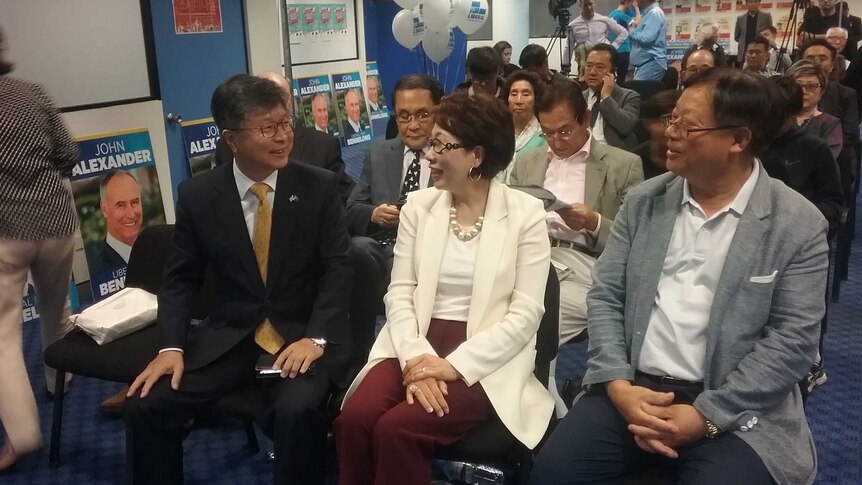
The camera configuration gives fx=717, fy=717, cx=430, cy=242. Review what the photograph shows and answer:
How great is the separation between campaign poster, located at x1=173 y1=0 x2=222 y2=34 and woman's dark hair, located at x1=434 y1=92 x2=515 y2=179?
3.47 metres

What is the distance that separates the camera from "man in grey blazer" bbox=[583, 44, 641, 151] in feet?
13.3

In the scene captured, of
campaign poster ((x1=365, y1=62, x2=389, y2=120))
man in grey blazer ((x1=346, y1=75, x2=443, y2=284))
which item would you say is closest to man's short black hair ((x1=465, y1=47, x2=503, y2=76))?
man in grey blazer ((x1=346, y1=75, x2=443, y2=284))

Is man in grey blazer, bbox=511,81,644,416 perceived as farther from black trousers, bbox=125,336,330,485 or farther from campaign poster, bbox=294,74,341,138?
campaign poster, bbox=294,74,341,138

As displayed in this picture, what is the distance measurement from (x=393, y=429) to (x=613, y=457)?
554 mm

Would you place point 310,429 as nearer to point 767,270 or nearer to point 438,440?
point 438,440

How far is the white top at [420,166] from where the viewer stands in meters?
3.07

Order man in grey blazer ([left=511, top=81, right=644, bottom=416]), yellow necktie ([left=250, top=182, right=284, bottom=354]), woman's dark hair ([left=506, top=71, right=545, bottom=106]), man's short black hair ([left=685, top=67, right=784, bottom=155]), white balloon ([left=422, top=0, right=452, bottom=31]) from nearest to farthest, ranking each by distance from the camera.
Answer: man's short black hair ([left=685, top=67, right=784, bottom=155]) < yellow necktie ([left=250, top=182, right=284, bottom=354]) < man in grey blazer ([left=511, top=81, right=644, bottom=416]) < woman's dark hair ([left=506, top=71, right=545, bottom=106]) < white balloon ([left=422, top=0, right=452, bottom=31])

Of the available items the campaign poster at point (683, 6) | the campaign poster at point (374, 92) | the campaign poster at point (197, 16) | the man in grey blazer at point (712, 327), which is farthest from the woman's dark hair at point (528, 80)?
the campaign poster at point (683, 6)

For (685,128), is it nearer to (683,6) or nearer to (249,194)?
(249,194)

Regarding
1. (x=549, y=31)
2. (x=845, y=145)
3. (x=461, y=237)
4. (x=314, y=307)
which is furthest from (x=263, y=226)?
(x=549, y=31)

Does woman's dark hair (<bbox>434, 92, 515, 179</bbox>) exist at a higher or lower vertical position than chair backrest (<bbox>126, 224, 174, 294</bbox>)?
higher

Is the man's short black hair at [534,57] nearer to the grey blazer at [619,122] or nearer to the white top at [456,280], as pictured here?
the grey blazer at [619,122]

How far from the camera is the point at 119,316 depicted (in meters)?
2.54

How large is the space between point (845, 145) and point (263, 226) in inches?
133
